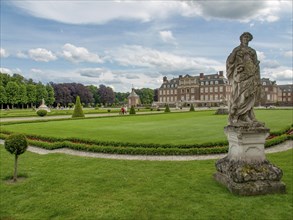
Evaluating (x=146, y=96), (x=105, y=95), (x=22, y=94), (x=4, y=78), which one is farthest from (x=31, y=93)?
(x=146, y=96)

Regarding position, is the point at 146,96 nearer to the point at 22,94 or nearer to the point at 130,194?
the point at 22,94

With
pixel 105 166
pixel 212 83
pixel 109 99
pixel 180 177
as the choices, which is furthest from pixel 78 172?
pixel 109 99

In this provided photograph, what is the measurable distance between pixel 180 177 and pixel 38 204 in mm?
3742

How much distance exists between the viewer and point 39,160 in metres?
10.5

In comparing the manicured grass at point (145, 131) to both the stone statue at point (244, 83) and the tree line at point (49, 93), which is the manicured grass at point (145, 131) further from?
the tree line at point (49, 93)

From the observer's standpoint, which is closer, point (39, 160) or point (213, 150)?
point (39, 160)

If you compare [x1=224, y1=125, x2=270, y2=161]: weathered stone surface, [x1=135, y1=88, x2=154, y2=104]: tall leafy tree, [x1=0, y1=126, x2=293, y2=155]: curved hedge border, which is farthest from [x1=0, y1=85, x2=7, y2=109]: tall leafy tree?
[x1=224, y1=125, x2=270, y2=161]: weathered stone surface

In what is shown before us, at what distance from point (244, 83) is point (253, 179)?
2.20 metres

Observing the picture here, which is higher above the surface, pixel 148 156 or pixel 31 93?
pixel 31 93

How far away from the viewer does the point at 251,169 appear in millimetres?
6355

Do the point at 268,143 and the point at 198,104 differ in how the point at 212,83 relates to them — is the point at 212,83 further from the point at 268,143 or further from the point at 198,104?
the point at 268,143

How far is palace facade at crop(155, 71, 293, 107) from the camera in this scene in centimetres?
8825

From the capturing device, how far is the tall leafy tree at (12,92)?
69.1 metres

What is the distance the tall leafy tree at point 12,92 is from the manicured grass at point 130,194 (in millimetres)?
66772
